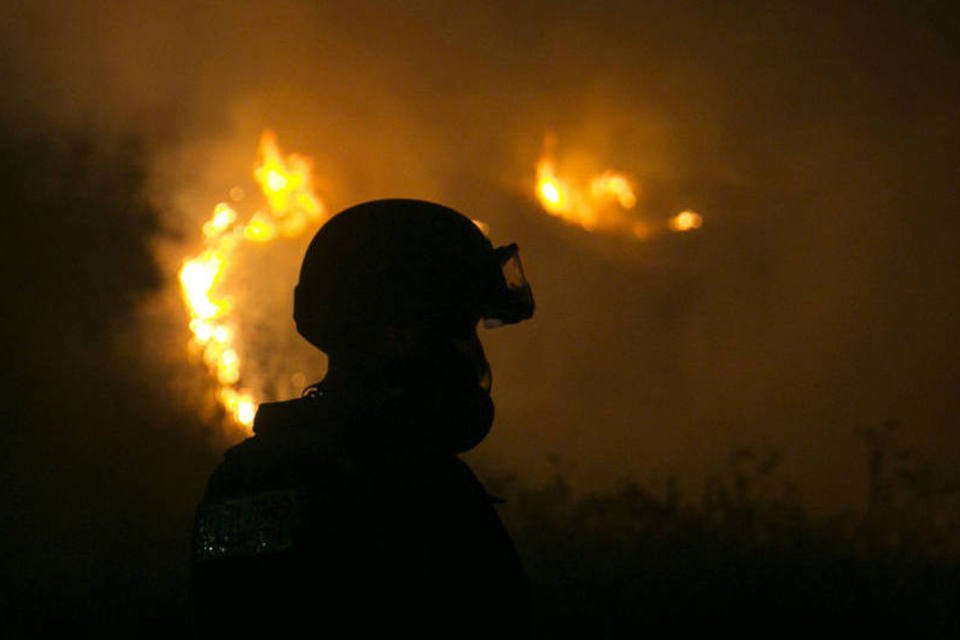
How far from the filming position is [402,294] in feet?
6.88

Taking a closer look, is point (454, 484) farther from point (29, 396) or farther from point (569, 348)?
point (29, 396)

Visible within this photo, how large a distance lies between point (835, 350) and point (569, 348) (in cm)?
227

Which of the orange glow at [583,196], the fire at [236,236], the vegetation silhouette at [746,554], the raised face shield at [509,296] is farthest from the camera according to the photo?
the orange glow at [583,196]

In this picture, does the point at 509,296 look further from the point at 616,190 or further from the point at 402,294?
the point at 616,190

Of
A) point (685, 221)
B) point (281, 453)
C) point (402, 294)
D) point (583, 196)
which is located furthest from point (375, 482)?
point (685, 221)

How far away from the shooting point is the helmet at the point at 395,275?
6.86 feet

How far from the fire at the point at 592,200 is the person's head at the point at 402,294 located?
690 cm

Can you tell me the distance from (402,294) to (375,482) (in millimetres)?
499

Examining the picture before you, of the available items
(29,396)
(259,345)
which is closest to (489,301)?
(259,345)

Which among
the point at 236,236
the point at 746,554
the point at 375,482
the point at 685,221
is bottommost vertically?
the point at 375,482

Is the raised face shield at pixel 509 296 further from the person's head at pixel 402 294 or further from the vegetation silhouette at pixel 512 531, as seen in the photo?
the vegetation silhouette at pixel 512 531

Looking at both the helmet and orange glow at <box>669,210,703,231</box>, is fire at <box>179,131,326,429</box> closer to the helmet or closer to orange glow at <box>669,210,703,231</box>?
orange glow at <box>669,210,703,231</box>

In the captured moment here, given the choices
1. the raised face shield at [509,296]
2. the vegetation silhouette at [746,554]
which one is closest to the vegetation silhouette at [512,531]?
the vegetation silhouette at [746,554]

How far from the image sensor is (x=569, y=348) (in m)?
9.57
